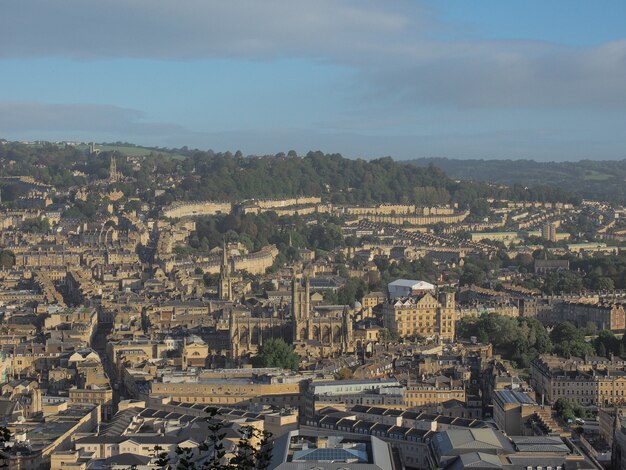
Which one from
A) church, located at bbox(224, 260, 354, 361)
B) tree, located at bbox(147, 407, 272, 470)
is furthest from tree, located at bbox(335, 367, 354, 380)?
tree, located at bbox(147, 407, 272, 470)

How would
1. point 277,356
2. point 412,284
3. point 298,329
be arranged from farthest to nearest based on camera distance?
point 412,284
point 298,329
point 277,356

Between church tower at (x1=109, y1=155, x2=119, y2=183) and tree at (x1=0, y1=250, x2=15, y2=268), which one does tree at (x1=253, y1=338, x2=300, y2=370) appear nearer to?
tree at (x1=0, y1=250, x2=15, y2=268)

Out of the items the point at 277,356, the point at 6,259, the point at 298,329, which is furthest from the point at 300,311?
the point at 6,259

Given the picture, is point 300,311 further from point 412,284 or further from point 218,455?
point 218,455

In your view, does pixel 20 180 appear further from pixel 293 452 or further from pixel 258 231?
pixel 293 452

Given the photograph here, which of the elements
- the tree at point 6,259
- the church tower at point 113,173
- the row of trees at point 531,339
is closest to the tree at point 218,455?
the row of trees at point 531,339

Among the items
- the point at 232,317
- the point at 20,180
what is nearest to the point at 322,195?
the point at 20,180
